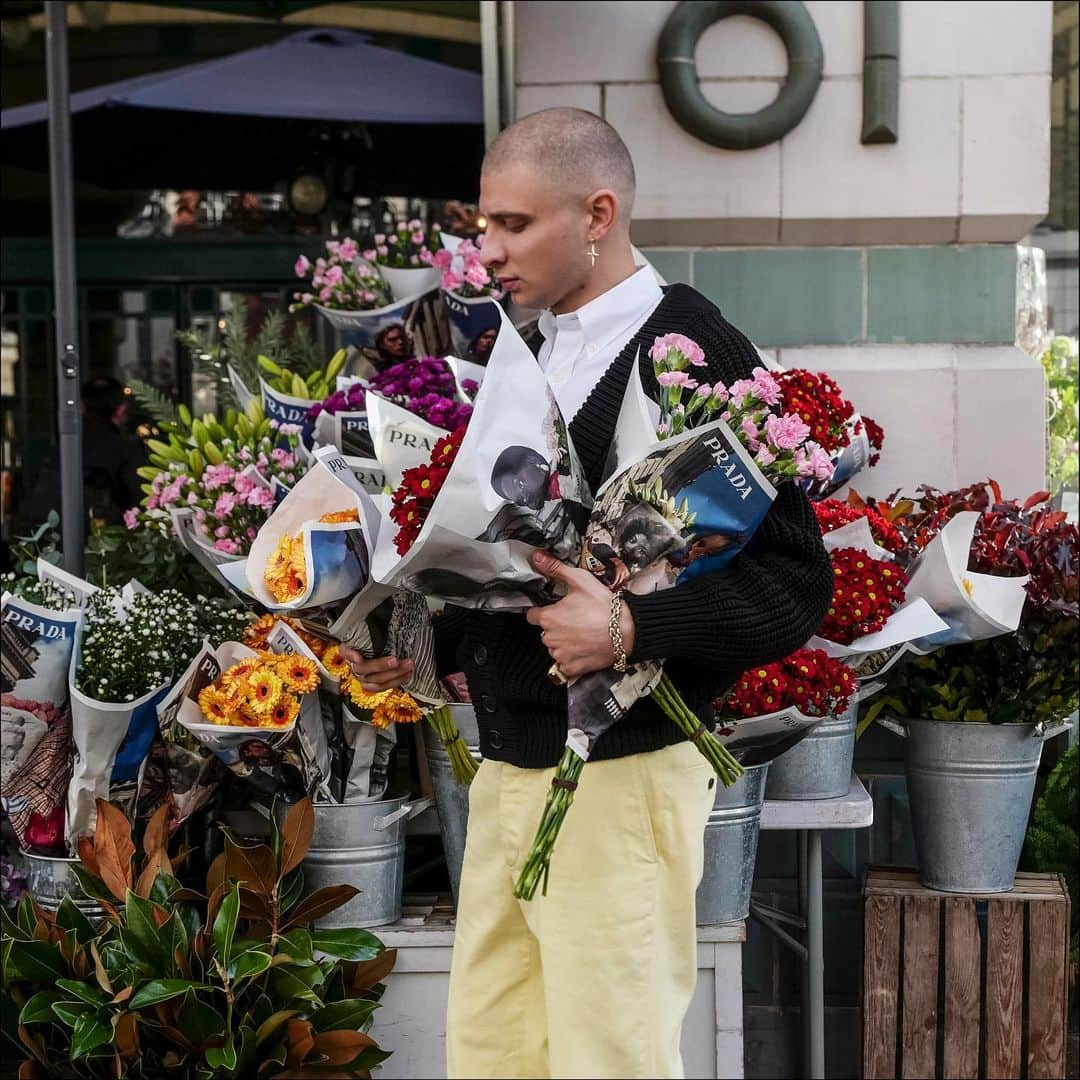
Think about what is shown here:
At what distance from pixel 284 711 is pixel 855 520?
3.91ft

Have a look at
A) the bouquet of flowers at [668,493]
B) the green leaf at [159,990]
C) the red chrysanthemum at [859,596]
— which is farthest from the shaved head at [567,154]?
the green leaf at [159,990]

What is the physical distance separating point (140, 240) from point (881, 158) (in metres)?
2.93

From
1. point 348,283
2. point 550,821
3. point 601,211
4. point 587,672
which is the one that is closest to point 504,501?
point 587,672

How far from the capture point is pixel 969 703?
342 centimetres

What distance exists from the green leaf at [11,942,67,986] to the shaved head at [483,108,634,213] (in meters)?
1.66

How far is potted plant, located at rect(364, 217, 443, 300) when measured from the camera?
3.61 metres

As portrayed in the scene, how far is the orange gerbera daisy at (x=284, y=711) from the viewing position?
293 cm

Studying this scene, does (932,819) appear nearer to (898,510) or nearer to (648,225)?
(898,510)

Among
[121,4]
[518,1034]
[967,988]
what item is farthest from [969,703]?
[121,4]

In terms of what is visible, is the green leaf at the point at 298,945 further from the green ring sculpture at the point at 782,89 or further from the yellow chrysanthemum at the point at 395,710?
the green ring sculpture at the point at 782,89

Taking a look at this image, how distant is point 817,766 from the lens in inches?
129

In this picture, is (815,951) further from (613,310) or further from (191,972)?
(613,310)

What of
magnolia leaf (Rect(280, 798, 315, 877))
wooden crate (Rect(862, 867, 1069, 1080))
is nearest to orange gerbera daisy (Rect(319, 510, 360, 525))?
magnolia leaf (Rect(280, 798, 315, 877))

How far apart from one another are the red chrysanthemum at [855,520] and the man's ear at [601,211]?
1.12m
